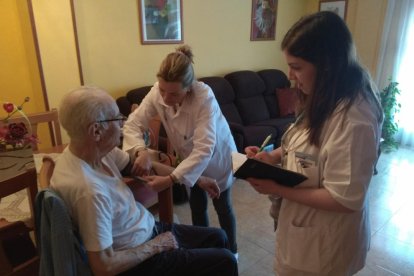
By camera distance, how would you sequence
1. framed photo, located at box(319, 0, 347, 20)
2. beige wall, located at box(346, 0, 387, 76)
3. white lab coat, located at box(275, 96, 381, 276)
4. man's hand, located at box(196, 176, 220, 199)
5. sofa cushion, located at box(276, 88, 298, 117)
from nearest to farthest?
white lab coat, located at box(275, 96, 381, 276) < man's hand, located at box(196, 176, 220, 199) < beige wall, located at box(346, 0, 387, 76) < sofa cushion, located at box(276, 88, 298, 117) < framed photo, located at box(319, 0, 347, 20)

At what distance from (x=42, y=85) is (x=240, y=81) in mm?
2339

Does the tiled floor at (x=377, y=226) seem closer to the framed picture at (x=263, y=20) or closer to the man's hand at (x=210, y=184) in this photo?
the man's hand at (x=210, y=184)

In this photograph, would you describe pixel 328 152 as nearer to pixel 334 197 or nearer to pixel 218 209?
pixel 334 197

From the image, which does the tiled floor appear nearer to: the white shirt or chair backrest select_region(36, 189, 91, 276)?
the white shirt

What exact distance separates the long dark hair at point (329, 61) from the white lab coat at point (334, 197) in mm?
37

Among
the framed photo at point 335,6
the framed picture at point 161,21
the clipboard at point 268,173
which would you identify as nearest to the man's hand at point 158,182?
the clipboard at point 268,173

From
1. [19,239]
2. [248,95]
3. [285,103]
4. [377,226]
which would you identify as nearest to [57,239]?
[19,239]

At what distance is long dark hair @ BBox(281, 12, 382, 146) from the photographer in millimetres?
870

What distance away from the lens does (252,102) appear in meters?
4.12

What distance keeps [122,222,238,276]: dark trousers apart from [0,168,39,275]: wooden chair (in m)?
0.44

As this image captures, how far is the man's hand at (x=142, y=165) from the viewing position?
1384 mm

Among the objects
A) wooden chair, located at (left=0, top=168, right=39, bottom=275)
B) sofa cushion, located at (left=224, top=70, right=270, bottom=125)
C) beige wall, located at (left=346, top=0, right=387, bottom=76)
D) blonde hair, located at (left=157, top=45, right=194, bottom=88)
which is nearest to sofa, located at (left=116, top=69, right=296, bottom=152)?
→ sofa cushion, located at (left=224, top=70, right=270, bottom=125)

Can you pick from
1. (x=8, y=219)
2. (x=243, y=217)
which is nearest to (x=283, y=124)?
(x=243, y=217)

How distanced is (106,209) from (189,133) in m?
0.69
